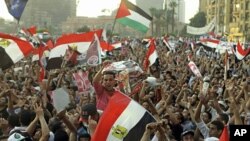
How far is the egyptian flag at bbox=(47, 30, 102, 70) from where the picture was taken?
36.4ft

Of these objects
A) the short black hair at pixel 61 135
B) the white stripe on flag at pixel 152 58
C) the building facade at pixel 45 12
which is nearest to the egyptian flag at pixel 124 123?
the short black hair at pixel 61 135

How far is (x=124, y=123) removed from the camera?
4.72 m

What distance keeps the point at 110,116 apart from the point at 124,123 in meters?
0.14

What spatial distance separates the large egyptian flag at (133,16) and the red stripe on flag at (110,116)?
308 inches

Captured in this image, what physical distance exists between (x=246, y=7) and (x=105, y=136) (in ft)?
307

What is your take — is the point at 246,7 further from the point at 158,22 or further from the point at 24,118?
the point at 24,118

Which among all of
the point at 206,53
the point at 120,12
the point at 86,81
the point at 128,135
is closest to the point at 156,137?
the point at 128,135

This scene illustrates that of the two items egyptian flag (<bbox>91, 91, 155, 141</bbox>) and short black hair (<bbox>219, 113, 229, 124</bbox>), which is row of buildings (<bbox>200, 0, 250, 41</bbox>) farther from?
egyptian flag (<bbox>91, 91, 155, 141</bbox>)

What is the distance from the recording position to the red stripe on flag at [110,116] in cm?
468

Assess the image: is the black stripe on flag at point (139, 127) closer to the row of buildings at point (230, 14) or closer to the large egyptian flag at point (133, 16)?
the large egyptian flag at point (133, 16)

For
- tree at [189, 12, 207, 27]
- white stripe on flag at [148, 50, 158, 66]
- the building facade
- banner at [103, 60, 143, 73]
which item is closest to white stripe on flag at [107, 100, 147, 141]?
banner at [103, 60, 143, 73]

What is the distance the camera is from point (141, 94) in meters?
7.30

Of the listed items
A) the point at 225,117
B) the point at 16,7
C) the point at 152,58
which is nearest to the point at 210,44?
the point at 152,58

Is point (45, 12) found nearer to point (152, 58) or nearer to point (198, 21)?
point (198, 21)
